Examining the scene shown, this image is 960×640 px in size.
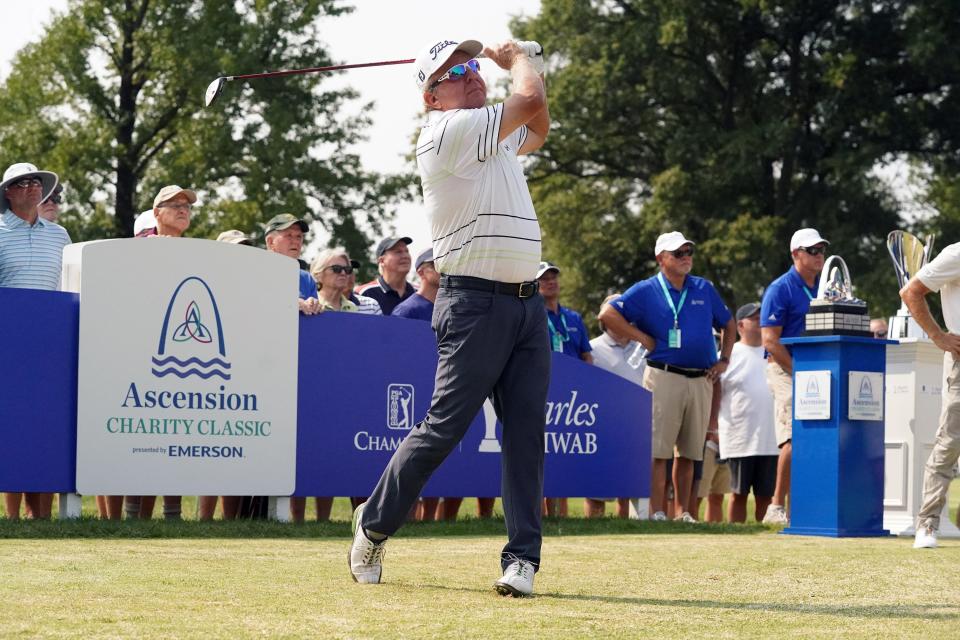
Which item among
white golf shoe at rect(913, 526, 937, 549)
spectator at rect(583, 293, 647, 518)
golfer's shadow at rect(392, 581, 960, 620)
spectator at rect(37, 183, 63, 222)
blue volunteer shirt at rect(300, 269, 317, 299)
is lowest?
white golf shoe at rect(913, 526, 937, 549)

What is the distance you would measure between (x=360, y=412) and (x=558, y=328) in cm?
260

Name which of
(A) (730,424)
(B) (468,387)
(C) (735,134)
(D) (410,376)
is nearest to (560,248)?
(C) (735,134)

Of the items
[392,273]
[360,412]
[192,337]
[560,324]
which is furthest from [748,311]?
[192,337]

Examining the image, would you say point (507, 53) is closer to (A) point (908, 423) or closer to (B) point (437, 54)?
(B) point (437, 54)

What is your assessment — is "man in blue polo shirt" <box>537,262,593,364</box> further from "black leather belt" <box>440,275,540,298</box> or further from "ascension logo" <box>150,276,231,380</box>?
"black leather belt" <box>440,275,540,298</box>

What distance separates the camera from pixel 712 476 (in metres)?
13.3

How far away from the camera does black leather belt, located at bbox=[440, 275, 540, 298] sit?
5.57 metres

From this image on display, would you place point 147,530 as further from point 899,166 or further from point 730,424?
point 899,166

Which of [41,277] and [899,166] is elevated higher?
[899,166]

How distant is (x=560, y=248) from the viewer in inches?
1521

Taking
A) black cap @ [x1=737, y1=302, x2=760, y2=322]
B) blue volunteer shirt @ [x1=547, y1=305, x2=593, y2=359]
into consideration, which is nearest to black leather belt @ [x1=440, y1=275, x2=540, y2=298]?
blue volunteer shirt @ [x1=547, y1=305, x2=593, y2=359]

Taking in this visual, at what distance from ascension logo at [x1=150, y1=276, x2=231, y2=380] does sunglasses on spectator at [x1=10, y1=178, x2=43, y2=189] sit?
5.04ft

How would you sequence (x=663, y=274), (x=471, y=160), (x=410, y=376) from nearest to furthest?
(x=471, y=160) → (x=410, y=376) → (x=663, y=274)

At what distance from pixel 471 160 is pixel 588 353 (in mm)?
6982
